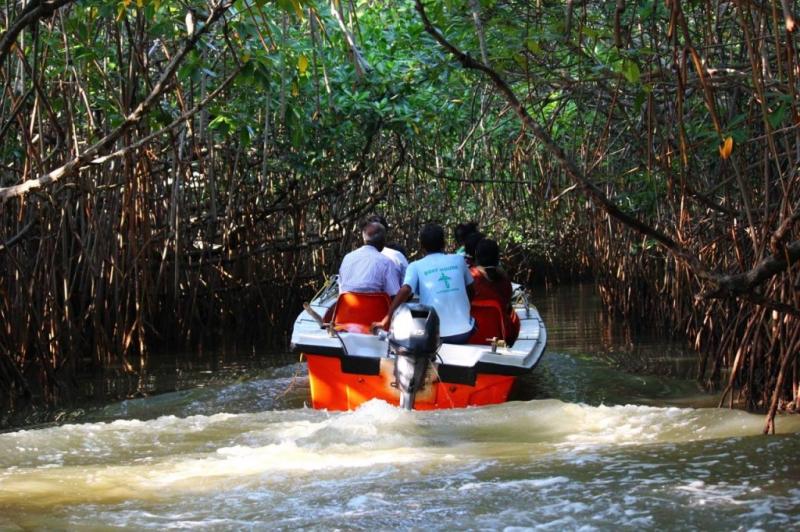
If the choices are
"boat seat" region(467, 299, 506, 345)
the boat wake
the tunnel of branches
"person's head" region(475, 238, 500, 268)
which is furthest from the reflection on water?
"person's head" region(475, 238, 500, 268)

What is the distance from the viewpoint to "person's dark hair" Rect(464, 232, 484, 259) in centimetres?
891

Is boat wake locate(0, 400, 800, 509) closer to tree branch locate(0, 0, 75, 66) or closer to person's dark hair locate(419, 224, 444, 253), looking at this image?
person's dark hair locate(419, 224, 444, 253)

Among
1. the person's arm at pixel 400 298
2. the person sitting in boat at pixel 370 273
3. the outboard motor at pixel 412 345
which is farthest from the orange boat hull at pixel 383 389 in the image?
the person sitting in boat at pixel 370 273

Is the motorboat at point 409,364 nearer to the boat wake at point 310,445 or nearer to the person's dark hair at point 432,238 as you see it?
the boat wake at point 310,445

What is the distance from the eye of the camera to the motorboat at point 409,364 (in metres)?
6.77

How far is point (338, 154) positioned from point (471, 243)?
4.03 metres

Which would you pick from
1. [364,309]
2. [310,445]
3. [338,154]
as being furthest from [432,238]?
[338,154]

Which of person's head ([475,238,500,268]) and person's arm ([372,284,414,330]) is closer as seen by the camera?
person's arm ([372,284,414,330])

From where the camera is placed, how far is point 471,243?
29.5 feet

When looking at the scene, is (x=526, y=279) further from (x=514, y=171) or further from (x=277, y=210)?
(x=277, y=210)

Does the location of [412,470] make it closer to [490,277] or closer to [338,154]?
[490,277]

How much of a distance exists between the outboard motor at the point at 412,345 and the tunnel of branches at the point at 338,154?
4.00ft

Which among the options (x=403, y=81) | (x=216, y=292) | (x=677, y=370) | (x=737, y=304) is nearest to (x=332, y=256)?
(x=216, y=292)

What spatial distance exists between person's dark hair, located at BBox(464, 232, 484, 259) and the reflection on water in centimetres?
203
